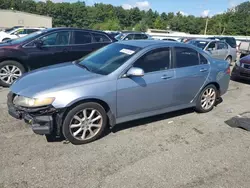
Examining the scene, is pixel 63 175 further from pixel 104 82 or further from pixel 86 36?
pixel 86 36

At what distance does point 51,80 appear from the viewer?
3711 millimetres

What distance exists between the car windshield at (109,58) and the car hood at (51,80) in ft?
0.64

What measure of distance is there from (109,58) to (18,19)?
57209mm

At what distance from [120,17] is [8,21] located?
2634 inches

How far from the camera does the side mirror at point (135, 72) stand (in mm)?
3797

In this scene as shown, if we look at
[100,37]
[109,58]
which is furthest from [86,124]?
[100,37]

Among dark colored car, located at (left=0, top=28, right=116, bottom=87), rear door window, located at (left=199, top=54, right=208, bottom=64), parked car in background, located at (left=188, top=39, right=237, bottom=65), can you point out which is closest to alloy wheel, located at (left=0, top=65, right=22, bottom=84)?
dark colored car, located at (left=0, top=28, right=116, bottom=87)

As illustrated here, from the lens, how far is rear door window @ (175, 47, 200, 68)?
15.1 ft

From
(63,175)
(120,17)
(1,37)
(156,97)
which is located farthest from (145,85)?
(120,17)

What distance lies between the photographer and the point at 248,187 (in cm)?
286

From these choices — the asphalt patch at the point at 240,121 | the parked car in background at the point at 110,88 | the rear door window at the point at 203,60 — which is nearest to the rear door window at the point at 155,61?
the parked car in background at the point at 110,88

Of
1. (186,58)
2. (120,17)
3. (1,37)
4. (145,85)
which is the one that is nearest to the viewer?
(145,85)

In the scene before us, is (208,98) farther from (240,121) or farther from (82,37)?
(82,37)

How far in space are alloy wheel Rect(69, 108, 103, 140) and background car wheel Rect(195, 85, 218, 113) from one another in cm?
234
